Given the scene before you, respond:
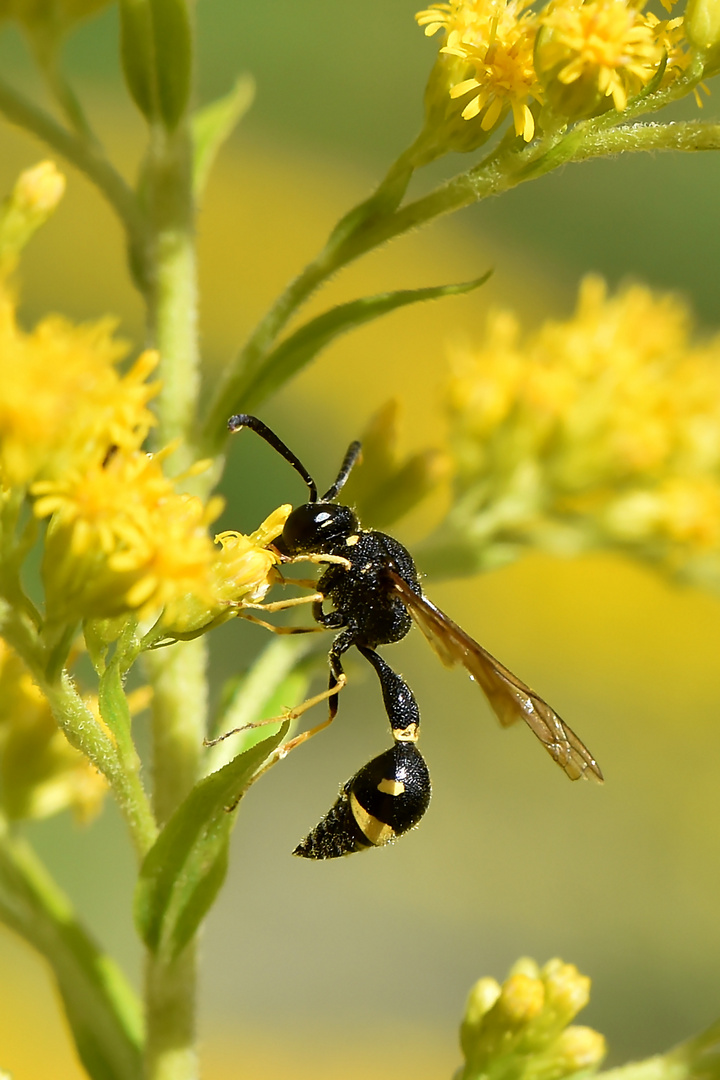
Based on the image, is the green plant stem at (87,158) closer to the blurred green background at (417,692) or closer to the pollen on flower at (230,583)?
the pollen on flower at (230,583)

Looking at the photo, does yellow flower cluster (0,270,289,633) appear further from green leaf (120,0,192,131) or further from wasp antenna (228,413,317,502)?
green leaf (120,0,192,131)

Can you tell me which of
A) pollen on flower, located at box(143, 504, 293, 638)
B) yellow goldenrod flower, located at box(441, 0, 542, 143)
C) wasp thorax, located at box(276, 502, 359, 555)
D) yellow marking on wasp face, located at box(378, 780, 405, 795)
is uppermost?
yellow goldenrod flower, located at box(441, 0, 542, 143)

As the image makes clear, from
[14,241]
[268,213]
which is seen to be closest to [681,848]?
[268,213]

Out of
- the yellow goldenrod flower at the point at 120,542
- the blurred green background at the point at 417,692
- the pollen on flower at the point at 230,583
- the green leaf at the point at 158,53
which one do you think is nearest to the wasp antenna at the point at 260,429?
the pollen on flower at the point at 230,583

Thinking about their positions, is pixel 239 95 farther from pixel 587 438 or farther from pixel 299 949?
pixel 299 949

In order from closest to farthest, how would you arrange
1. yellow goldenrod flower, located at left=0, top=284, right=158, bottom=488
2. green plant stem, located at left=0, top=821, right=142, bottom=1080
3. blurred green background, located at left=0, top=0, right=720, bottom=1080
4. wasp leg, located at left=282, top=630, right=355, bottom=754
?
1. yellow goldenrod flower, located at left=0, top=284, right=158, bottom=488
2. green plant stem, located at left=0, top=821, right=142, bottom=1080
3. wasp leg, located at left=282, top=630, right=355, bottom=754
4. blurred green background, located at left=0, top=0, right=720, bottom=1080

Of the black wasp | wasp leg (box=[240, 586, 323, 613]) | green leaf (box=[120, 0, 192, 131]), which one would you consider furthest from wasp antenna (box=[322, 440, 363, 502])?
green leaf (box=[120, 0, 192, 131])
